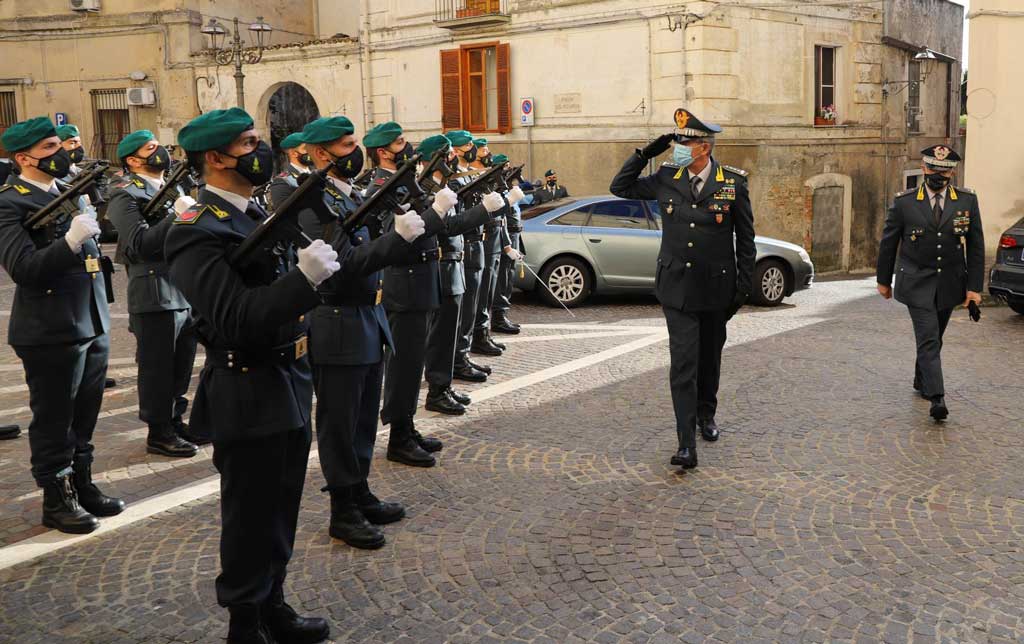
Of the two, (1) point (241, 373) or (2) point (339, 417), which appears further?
(2) point (339, 417)

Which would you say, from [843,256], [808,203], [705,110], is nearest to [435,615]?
[705,110]

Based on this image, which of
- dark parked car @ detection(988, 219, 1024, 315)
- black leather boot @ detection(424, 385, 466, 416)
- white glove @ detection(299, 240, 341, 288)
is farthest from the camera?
dark parked car @ detection(988, 219, 1024, 315)

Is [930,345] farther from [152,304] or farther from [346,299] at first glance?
[152,304]

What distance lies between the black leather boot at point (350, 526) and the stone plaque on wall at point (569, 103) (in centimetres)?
1639

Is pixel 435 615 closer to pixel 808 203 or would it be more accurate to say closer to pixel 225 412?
pixel 225 412

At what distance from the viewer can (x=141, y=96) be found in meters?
28.5

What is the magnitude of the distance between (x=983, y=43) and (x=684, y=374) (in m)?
12.1

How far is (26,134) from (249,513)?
2.85 meters

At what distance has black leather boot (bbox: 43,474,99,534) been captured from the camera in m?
5.30

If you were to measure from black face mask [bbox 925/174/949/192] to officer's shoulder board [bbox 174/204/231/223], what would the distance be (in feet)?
19.0

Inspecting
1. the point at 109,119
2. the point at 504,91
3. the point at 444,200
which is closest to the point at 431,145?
the point at 444,200

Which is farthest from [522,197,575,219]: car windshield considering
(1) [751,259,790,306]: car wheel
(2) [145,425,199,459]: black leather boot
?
(2) [145,425,199,459]: black leather boot

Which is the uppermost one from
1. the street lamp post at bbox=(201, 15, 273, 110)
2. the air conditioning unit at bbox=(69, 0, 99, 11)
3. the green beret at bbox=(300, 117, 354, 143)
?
the air conditioning unit at bbox=(69, 0, 99, 11)

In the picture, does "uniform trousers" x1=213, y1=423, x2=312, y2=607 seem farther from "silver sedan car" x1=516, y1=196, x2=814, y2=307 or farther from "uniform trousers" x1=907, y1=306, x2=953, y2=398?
"silver sedan car" x1=516, y1=196, x2=814, y2=307
